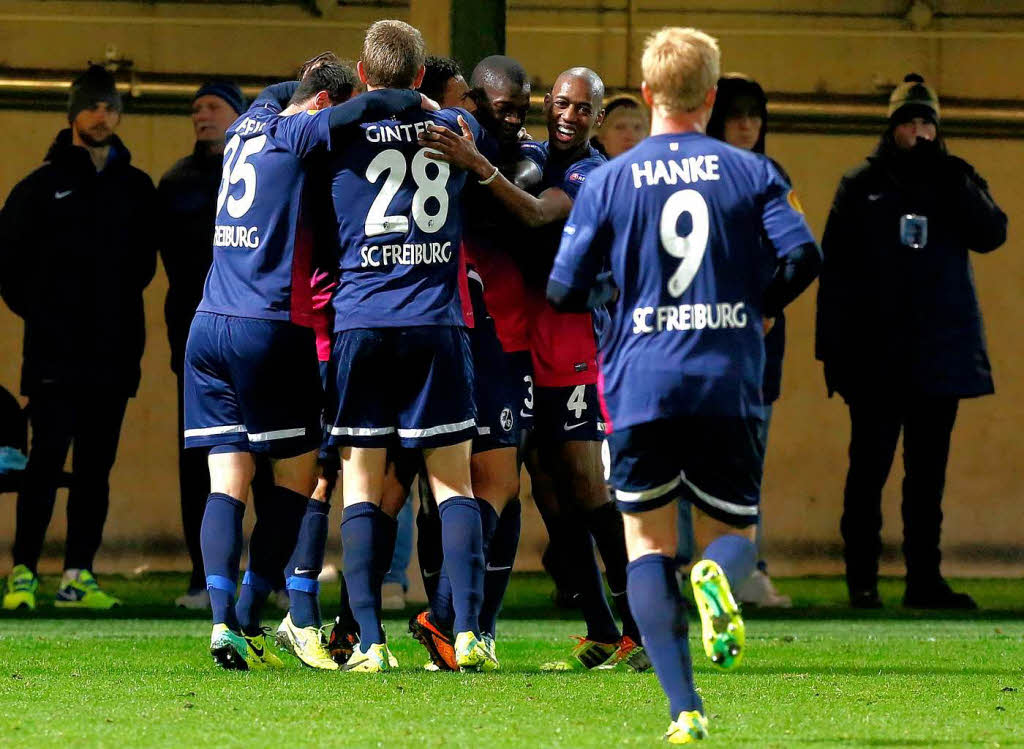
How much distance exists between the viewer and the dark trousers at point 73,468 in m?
8.40

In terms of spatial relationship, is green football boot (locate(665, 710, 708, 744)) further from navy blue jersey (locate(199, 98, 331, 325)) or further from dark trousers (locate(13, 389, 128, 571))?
dark trousers (locate(13, 389, 128, 571))

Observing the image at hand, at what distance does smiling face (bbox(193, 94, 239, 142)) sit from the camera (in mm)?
8508

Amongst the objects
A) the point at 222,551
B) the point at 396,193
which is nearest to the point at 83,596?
the point at 222,551

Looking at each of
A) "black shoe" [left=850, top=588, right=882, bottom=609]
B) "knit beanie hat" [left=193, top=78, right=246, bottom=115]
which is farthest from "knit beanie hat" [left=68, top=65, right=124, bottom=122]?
"black shoe" [left=850, top=588, right=882, bottom=609]

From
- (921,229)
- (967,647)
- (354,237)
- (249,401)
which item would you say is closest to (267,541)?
(249,401)

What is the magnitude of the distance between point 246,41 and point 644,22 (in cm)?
236

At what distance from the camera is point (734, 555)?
4.18 m

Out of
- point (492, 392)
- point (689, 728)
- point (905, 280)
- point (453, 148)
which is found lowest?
point (689, 728)

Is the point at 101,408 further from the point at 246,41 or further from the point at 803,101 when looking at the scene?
the point at 803,101

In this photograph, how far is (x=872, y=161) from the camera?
903 cm

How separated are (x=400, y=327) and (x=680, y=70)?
1574 mm

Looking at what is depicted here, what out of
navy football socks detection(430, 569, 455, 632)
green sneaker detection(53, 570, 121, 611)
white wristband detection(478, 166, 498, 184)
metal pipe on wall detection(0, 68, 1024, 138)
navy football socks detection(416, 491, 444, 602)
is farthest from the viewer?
metal pipe on wall detection(0, 68, 1024, 138)

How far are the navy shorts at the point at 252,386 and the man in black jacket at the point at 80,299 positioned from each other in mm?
2759

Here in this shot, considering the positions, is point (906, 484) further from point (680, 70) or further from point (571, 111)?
point (680, 70)
